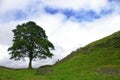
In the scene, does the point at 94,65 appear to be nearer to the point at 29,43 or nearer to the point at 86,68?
the point at 86,68

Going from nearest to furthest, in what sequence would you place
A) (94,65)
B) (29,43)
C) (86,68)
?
(86,68)
(94,65)
(29,43)

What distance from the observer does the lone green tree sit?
92.5m

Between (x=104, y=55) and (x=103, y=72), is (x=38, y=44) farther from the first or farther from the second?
(x=103, y=72)

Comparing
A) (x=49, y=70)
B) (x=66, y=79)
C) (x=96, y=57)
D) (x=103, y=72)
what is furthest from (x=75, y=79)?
(x=96, y=57)

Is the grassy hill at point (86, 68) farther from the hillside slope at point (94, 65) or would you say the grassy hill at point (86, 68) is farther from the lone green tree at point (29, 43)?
the lone green tree at point (29, 43)

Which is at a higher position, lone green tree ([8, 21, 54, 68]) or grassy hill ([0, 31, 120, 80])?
lone green tree ([8, 21, 54, 68])

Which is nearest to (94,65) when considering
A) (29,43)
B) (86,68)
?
(86,68)

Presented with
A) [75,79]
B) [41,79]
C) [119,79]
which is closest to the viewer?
[119,79]

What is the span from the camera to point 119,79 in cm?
4356

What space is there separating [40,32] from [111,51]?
27320mm

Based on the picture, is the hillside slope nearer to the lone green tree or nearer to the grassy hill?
the grassy hill

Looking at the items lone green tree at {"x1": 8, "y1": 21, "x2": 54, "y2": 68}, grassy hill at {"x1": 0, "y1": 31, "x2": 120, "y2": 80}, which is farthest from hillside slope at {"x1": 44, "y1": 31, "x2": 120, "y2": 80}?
lone green tree at {"x1": 8, "y1": 21, "x2": 54, "y2": 68}

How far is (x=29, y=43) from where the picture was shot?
92.6m

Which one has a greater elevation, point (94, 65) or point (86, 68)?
point (94, 65)
